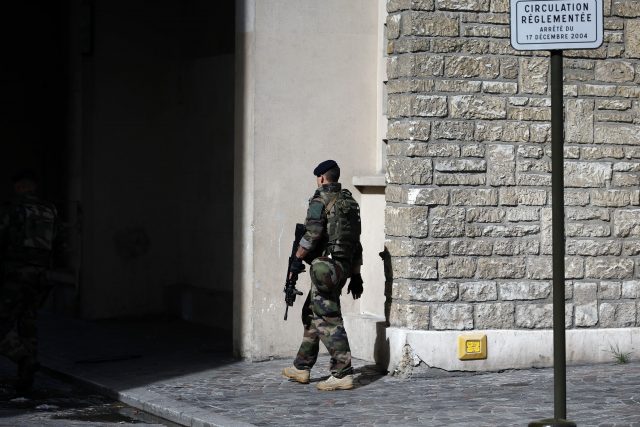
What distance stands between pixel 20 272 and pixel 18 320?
1.46 ft

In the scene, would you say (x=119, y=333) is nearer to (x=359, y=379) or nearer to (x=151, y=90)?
(x=151, y=90)

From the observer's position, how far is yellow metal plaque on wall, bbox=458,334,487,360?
10680 mm

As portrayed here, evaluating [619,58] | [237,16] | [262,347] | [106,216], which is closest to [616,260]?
[619,58]

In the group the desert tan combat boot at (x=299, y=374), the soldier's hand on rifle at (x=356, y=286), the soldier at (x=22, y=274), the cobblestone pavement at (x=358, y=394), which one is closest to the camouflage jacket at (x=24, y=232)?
the soldier at (x=22, y=274)

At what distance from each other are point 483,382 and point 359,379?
3.57ft

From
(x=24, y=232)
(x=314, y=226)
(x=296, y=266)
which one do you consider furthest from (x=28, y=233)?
(x=314, y=226)

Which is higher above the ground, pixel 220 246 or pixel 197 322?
pixel 220 246

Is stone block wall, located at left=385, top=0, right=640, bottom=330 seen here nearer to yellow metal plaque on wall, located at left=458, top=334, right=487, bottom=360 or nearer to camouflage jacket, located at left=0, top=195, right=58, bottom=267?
yellow metal plaque on wall, located at left=458, top=334, right=487, bottom=360

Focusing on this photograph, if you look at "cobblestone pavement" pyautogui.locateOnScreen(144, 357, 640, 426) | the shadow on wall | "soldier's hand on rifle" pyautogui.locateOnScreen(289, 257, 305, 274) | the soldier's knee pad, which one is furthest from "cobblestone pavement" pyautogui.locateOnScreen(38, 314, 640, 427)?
"soldier's hand on rifle" pyautogui.locateOnScreen(289, 257, 305, 274)

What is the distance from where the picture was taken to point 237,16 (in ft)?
39.2

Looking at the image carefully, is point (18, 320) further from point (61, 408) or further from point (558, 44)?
point (558, 44)

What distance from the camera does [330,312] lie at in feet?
33.9

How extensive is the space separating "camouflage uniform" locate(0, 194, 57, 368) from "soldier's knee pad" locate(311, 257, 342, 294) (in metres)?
2.41

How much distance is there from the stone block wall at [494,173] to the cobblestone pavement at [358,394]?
0.66 meters
